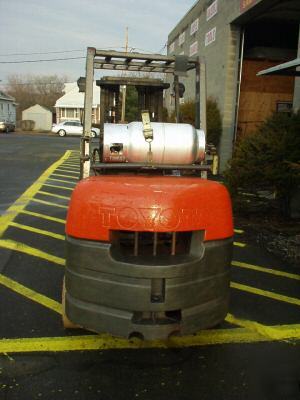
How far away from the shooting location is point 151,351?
3.78 metres

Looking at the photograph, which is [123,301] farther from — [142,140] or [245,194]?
[245,194]

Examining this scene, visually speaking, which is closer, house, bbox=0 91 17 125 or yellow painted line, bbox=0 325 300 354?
yellow painted line, bbox=0 325 300 354

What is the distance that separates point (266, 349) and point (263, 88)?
12.9 meters

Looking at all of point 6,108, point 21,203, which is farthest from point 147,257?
point 6,108

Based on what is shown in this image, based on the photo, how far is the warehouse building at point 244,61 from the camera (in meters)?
14.1

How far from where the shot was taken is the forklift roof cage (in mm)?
4352

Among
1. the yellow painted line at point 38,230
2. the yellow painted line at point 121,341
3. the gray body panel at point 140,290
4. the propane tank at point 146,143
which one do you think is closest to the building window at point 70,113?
the yellow painted line at point 38,230

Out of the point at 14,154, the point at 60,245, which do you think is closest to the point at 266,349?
the point at 60,245

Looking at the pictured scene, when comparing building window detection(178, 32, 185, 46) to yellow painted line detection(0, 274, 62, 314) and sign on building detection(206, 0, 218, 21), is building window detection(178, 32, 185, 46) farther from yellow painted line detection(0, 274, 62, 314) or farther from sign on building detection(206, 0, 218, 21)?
yellow painted line detection(0, 274, 62, 314)

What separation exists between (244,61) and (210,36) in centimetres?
208

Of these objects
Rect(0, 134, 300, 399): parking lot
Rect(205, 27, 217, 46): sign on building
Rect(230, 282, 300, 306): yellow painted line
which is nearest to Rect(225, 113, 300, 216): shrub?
Rect(0, 134, 300, 399): parking lot

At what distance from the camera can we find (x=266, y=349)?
3.85 meters

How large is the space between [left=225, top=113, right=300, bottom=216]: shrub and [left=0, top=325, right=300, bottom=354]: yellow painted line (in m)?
3.95

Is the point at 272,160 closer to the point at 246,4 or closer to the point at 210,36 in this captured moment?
the point at 246,4
